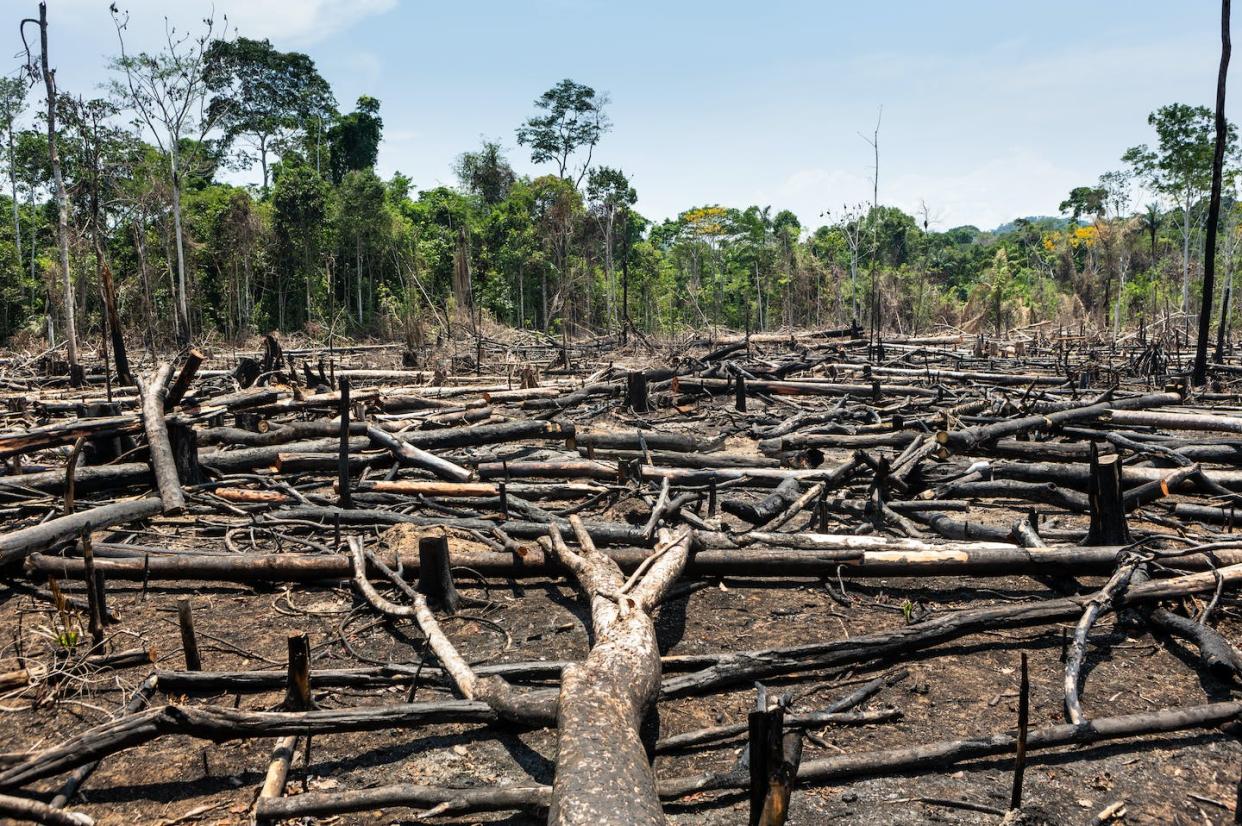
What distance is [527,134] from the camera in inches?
1730

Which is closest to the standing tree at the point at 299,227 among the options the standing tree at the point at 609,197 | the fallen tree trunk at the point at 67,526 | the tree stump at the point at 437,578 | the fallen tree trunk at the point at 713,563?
the standing tree at the point at 609,197

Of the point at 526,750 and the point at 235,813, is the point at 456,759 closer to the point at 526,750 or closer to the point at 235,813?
the point at 526,750

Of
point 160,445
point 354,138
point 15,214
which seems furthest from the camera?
point 354,138

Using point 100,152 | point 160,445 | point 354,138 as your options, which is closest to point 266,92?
point 354,138

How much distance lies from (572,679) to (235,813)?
129cm

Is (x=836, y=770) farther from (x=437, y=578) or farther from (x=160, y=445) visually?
(x=160, y=445)

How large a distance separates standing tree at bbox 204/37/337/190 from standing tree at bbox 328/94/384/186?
1697 mm

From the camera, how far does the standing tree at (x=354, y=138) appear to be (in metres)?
38.0

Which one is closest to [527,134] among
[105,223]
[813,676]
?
[105,223]

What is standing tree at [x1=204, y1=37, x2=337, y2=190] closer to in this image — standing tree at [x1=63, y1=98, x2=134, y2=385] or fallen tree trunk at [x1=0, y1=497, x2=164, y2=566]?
standing tree at [x1=63, y1=98, x2=134, y2=385]

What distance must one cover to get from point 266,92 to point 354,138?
5311 millimetres

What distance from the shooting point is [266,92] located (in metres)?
38.8

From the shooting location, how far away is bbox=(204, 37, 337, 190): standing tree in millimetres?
37031

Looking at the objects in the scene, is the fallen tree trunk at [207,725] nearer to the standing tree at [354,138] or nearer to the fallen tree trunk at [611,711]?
the fallen tree trunk at [611,711]
